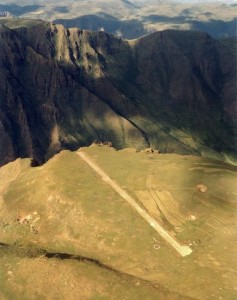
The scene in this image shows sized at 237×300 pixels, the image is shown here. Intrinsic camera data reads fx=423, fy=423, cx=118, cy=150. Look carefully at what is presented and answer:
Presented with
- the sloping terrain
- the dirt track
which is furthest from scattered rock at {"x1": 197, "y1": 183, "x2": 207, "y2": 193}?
the dirt track

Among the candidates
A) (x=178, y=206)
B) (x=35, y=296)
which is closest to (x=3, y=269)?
(x=35, y=296)

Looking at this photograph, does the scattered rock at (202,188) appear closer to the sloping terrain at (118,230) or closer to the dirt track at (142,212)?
the sloping terrain at (118,230)

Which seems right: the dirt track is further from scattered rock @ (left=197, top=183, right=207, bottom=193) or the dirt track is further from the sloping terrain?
scattered rock @ (left=197, top=183, right=207, bottom=193)

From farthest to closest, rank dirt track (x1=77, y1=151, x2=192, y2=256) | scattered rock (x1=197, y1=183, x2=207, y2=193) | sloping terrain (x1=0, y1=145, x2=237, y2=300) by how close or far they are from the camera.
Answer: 1. scattered rock (x1=197, y1=183, x2=207, y2=193)
2. dirt track (x1=77, y1=151, x2=192, y2=256)
3. sloping terrain (x1=0, y1=145, x2=237, y2=300)

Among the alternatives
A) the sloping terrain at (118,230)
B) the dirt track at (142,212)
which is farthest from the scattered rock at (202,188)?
the dirt track at (142,212)

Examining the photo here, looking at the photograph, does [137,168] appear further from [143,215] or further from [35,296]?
[35,296]
